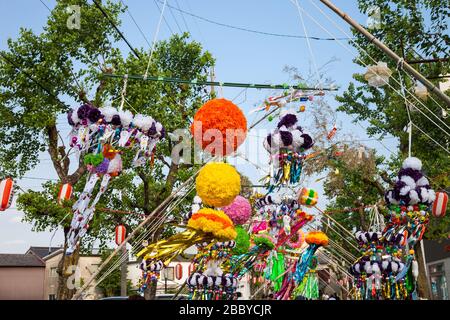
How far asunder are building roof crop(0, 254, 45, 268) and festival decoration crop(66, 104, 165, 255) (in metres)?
36.8

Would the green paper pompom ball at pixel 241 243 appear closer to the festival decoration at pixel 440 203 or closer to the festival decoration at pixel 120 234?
the festival decoration at pixel 440 203

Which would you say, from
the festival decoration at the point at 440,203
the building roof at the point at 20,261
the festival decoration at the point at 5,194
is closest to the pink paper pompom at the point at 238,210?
the festival decoration at the point at 440,203

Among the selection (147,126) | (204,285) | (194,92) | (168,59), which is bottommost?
(204,285)

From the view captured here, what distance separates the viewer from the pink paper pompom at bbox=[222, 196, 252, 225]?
10672 millimetres

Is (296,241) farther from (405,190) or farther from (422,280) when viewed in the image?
(422,280)

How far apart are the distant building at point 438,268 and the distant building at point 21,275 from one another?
1126 inches

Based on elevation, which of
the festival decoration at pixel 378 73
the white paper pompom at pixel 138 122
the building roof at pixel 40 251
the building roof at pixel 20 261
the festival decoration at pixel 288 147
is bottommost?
the festival decoration at pixel 288 147

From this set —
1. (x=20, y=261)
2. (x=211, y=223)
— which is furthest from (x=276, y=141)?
(x=20, y=261)

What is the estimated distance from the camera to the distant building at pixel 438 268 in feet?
82.0

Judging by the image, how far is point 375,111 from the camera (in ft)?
65.2

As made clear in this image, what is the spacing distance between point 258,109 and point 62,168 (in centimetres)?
1117

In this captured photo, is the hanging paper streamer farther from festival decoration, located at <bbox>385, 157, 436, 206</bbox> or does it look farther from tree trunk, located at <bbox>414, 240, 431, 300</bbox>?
tree trunk, located at <bbox>414, 240, 431, 300</bbox>

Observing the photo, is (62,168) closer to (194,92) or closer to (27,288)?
(194,92)
